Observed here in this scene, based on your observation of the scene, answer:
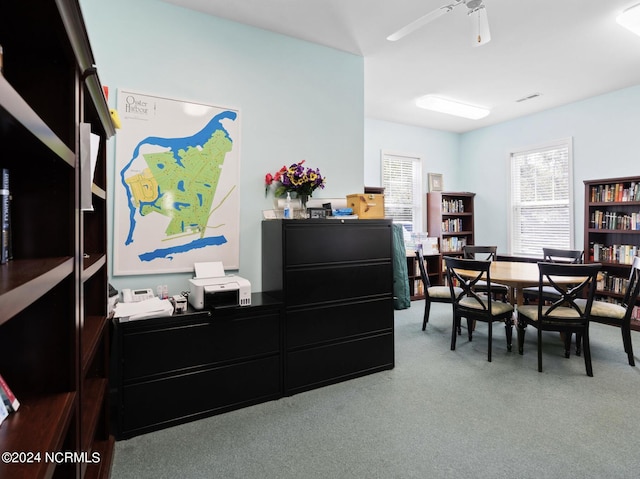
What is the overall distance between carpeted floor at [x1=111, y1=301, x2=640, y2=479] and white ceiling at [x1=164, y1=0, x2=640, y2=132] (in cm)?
299

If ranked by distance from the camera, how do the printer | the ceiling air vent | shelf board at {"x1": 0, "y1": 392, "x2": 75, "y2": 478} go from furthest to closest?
the ceiling air vent, the printer, shelf board at {"x1": 0, "y1": 392, "x2": 75, "y2": 478}

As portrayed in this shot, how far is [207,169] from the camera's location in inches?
112

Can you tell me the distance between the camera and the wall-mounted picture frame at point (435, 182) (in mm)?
6438

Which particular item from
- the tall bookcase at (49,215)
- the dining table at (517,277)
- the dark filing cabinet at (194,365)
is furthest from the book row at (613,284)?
the tall bookcase at (49,215)

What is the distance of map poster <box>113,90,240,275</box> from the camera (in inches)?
102

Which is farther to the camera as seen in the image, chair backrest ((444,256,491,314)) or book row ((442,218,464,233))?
book row ((442,218,464,233))

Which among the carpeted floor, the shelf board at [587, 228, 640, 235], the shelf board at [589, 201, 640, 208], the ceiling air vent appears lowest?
the carpeted floor

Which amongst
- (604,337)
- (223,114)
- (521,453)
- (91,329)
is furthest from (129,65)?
(604,337)

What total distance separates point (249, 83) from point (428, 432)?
293 centimetres

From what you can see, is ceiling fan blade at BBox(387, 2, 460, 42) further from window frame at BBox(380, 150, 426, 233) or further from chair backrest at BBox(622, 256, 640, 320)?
window frame at BBox(380, 150, 426, 233)

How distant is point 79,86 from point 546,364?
382cm

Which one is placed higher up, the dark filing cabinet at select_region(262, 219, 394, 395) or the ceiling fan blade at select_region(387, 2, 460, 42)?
the ceiling fan blade at select_region(387, 2, 460, 42)

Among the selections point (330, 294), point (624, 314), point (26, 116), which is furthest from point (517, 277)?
point (26, 116)

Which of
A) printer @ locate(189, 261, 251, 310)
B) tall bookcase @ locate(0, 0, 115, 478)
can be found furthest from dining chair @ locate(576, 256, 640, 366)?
tall bookcase @ locate(0, 0, 115, 478)
